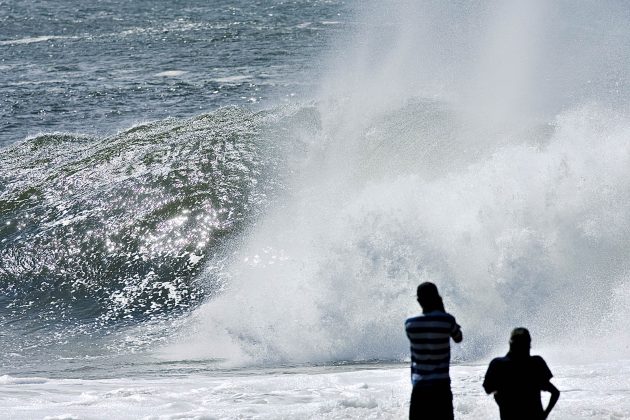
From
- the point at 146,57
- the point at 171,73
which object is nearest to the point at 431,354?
the point at 171,73

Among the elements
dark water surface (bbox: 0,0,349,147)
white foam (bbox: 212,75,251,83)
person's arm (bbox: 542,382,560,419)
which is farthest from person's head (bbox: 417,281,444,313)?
white foam (bbox: 212,75,251,83)

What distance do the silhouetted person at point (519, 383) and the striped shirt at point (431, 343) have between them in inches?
13.9

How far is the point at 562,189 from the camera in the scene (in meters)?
15.1

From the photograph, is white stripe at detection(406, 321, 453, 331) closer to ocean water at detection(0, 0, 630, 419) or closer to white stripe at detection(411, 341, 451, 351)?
white stripe at detection(411, 341, 451, 351)

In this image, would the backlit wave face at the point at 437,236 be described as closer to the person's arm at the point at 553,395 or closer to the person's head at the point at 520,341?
the person's arm at the point at 553,395

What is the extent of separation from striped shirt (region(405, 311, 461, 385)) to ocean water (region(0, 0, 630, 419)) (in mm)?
1887

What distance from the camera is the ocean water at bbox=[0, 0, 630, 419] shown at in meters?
10.8

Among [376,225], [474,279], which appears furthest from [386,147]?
[474,279]

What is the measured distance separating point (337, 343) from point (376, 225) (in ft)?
8.50

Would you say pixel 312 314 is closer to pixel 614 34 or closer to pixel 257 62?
pixel 257 62

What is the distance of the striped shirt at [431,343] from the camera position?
22.0 ft

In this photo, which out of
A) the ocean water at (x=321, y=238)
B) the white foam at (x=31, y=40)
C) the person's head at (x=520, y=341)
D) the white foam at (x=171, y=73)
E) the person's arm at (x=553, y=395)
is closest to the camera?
the person's head at (x=520, y=341)

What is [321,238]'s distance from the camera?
16.2 metres

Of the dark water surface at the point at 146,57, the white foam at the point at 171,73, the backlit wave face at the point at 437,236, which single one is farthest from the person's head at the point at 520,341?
the white foam at the point at 171,73
